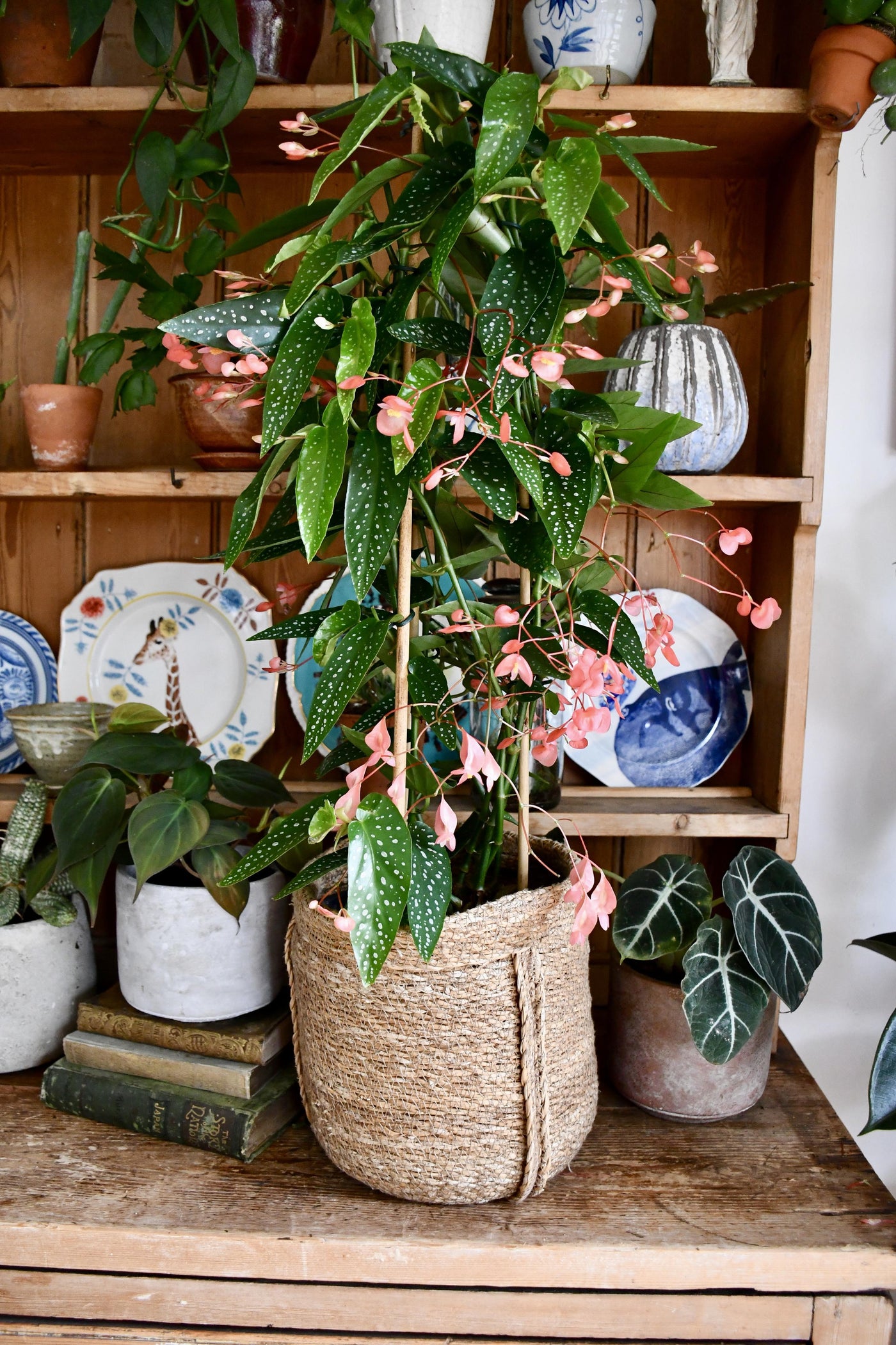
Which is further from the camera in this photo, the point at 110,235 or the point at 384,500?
the point at 110,235

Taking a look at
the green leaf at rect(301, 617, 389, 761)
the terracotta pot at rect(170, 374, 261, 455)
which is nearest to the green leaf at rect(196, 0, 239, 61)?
the terracotta pot at rect(170, 374, 261, 455)

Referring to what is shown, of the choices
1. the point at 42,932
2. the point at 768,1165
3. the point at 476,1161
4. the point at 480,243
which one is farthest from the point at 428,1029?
the point at 480,243

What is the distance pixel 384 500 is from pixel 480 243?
0.22 m

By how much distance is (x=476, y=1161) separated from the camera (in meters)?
0.86

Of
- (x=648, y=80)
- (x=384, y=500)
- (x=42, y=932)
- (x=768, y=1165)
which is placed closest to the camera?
(x=384, y=500)

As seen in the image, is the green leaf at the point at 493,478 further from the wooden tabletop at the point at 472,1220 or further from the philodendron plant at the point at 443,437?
the wooden tabletop at the point at 472,1220

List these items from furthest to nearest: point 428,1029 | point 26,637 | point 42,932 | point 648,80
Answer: point 26,637
point 648,80
point 42,932
point 428,1029

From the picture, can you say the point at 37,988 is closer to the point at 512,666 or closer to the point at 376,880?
the point at 376,880

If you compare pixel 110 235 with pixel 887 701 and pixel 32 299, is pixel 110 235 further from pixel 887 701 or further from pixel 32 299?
pixel 887 701

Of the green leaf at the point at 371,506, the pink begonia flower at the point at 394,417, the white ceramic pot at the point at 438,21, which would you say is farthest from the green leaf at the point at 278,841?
the white ceramic pot at the point at 438,21

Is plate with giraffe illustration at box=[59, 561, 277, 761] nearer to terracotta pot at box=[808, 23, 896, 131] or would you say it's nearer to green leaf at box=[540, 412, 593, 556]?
green leaf at box=[540, 412, 593, 556]

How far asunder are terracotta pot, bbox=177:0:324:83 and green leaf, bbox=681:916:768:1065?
1.04 m

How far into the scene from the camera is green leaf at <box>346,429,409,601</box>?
0.70 meters

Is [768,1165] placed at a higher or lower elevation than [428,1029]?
lower
